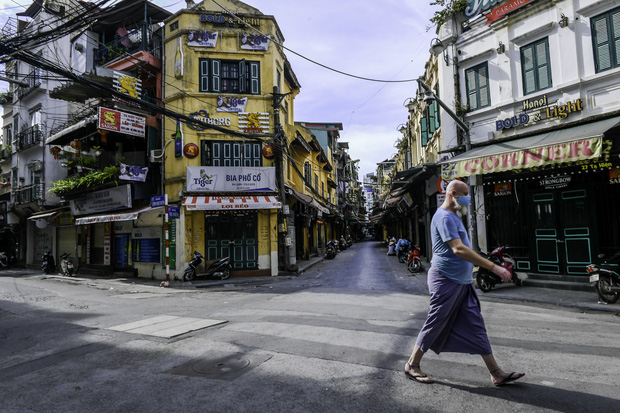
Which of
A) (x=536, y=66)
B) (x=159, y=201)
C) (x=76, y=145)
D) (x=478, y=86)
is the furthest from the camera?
(x=76, y=145)

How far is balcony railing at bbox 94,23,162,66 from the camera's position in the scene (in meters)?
17.4

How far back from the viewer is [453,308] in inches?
145

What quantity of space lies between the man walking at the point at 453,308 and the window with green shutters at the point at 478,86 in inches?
438

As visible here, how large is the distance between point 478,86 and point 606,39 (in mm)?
3782

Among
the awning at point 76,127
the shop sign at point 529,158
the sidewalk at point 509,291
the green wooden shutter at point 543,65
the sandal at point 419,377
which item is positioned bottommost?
the sidewalk at point 509,291

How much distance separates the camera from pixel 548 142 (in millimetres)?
10109

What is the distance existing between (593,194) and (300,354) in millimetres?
10273

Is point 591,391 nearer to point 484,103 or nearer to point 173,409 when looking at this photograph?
point 173,409

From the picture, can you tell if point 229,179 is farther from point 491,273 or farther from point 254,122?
point 491,273

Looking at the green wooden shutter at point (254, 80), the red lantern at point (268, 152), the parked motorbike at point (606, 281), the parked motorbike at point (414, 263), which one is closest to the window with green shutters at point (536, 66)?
the parked motorbike at point (606, 281)

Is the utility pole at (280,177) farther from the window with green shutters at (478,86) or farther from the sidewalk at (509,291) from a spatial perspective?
the window with green shutters at (478,86)

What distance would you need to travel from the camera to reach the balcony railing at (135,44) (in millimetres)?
17375

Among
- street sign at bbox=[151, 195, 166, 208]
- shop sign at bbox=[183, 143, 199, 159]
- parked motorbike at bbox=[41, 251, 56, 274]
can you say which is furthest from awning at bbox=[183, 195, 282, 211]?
parked motorbike at bbox=[41, 251, 56, 274]

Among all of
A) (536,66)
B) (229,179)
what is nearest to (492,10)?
(536,66)
